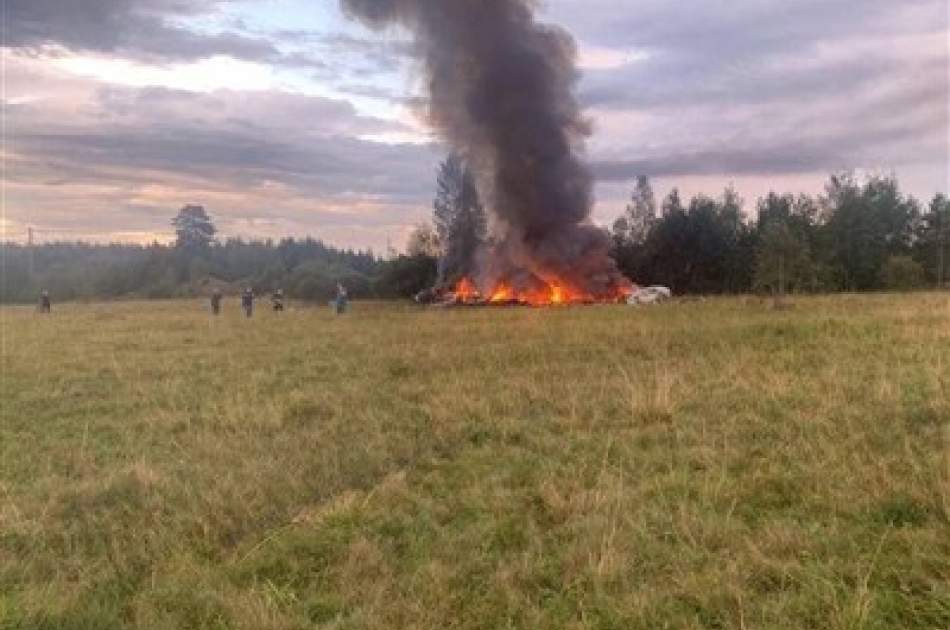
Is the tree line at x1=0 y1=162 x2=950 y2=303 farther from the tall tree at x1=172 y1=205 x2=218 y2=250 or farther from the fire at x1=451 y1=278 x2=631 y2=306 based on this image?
the tall tree at x1=172 y1=205 x2=218 y2=250

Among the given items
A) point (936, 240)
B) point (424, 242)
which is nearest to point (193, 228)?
point (424, 242)

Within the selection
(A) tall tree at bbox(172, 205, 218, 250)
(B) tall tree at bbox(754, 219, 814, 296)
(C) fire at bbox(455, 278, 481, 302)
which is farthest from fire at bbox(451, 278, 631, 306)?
(A) tall tree at bbox(172, 205, 218, 250)

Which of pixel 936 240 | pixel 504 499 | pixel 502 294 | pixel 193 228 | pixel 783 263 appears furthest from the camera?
pixel 193 228

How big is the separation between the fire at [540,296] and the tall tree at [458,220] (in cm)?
1024

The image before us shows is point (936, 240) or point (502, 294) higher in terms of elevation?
point (936, 240)

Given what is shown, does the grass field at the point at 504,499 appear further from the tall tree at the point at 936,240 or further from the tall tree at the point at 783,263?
the tall tree at the point at 936,240

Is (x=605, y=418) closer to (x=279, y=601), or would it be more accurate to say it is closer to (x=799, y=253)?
(x=279, y=601)

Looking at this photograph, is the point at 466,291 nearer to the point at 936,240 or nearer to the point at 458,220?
the point at 458,220

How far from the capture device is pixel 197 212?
166750 millimetres

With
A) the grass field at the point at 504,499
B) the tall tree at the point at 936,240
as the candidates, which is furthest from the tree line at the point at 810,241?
the grass field at the point at 504,499

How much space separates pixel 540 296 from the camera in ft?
206

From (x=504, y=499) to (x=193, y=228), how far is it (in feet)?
548

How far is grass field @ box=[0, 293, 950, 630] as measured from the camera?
5.98 meters

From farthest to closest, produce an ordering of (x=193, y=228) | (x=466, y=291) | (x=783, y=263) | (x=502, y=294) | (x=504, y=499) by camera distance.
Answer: (x=193, y=228)
(x=466, y=291)
(x=502, y=294)
(x=783, y=263)
(x=504, y=499)
